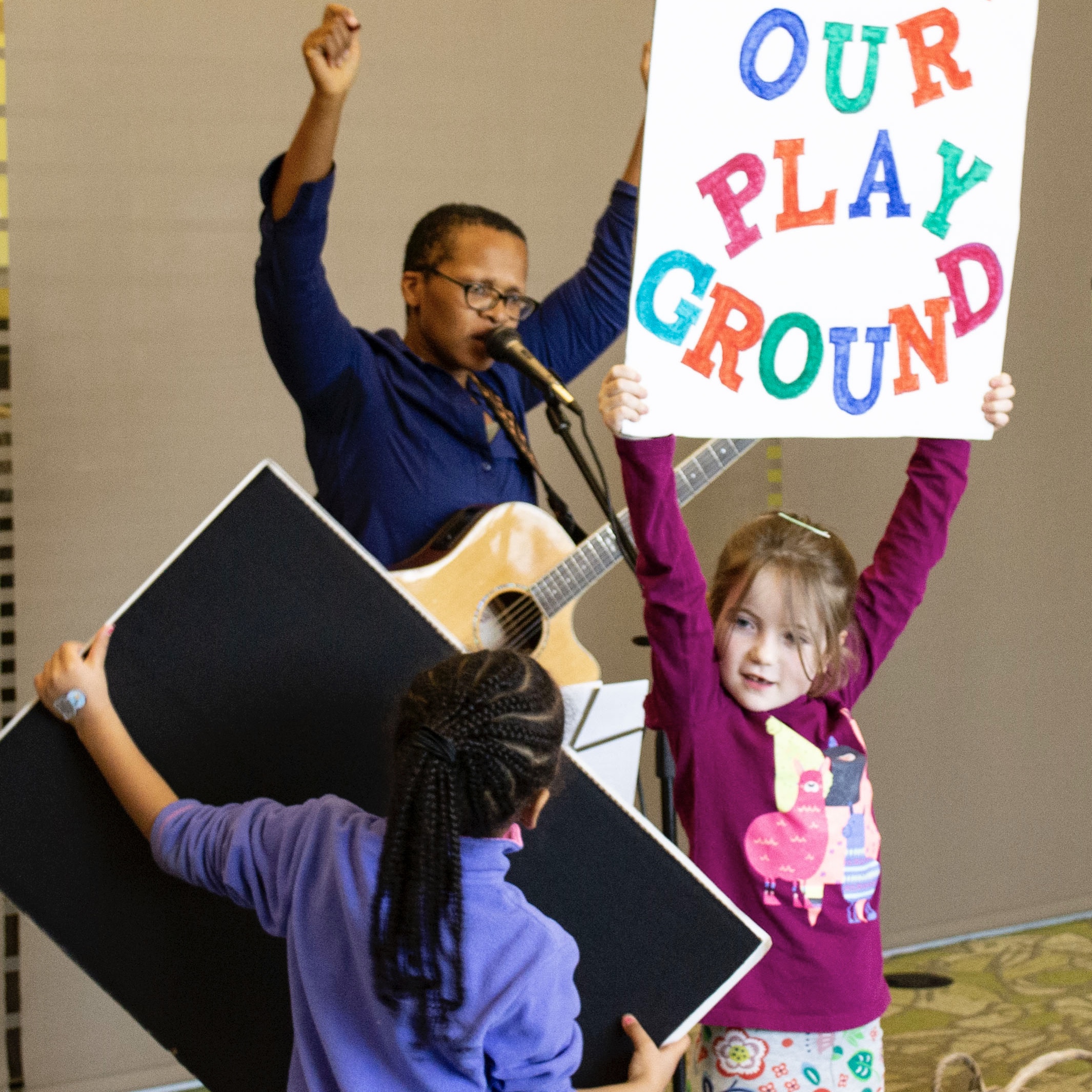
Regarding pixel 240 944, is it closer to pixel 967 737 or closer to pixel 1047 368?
pixel 967 737

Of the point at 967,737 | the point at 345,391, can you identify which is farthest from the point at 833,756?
the point at 967,737

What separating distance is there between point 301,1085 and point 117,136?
185cm

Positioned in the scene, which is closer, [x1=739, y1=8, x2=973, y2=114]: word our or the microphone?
[x1=739, y1=8, x2=973, y2=114]: word our

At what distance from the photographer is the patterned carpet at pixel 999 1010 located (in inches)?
92.4

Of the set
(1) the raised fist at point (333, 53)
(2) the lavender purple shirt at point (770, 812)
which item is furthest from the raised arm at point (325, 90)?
(2) the lavender purple shirt at point (770, 812)

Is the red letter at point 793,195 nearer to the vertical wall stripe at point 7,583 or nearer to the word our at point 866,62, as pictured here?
the word our at point 866,62

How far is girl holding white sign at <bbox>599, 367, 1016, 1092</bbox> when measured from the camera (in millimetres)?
1286

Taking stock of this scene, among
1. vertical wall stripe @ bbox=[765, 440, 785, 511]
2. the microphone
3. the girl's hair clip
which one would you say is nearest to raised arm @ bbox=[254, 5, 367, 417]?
the microphone

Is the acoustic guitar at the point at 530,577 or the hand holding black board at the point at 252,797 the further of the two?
the acoustic guitar at the point at 530,577

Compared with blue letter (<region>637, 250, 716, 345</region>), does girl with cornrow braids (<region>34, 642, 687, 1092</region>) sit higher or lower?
lower

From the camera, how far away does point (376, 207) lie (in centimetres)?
248

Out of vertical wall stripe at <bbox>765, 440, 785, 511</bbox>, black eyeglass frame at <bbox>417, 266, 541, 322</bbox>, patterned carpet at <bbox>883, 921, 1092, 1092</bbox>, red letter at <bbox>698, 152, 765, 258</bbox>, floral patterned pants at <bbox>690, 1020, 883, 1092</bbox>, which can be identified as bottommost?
patterned carpet at <bbox>883, 921, 1092, 1092</bbox>

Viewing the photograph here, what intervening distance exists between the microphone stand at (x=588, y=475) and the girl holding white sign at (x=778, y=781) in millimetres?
106

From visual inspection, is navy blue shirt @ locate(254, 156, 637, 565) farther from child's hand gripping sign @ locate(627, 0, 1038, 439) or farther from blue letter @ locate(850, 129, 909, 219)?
blue letter @ locate(850, 129, 909, 219)
